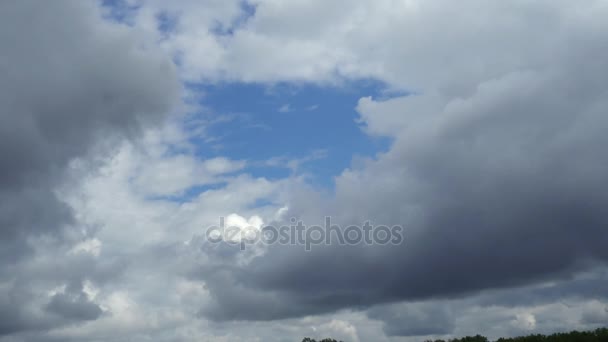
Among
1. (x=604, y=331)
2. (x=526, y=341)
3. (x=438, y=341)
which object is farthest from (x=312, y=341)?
(x=604, y=331)

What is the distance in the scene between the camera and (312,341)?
122875mm

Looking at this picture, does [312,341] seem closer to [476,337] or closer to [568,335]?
[476,337]

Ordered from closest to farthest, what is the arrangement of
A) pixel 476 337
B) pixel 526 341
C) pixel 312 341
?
pixel 526 341 < pixel 476 337 < pixel 312 341

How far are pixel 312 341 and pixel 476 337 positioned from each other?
34698 millimetres

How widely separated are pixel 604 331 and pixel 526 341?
11576 millimetres

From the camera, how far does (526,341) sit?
8944cm

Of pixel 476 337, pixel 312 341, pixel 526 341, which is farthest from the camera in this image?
pixel 312 341

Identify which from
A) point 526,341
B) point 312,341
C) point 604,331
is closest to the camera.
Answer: point 604,331

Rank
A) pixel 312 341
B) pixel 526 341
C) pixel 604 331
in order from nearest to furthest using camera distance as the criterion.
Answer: pixel 604 331 < pixel 526 341 < pixel 312 341

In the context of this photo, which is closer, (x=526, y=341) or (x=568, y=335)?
(x=568, y=335)

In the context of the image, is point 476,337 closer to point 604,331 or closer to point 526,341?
point 526,341

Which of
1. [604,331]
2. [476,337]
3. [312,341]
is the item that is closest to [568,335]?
[604,331]

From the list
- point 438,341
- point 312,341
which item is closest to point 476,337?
point 438,341

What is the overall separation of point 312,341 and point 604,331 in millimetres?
56202
